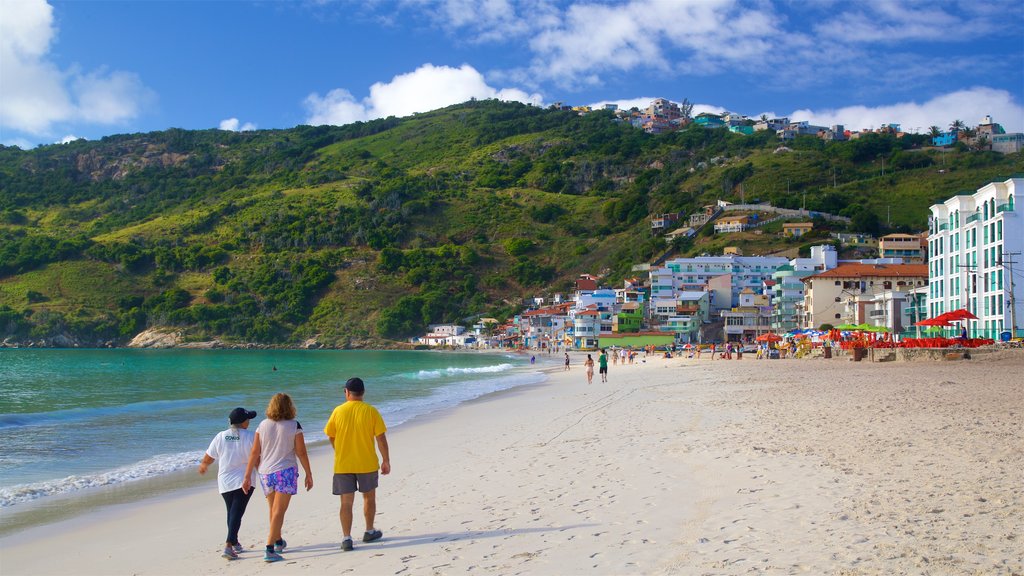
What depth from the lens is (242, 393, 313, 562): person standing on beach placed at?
598 centimetres

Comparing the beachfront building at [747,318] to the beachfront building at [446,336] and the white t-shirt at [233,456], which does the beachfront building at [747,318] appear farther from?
the white t-shirt at [233,456]

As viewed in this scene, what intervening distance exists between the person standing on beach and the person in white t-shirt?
0.11m

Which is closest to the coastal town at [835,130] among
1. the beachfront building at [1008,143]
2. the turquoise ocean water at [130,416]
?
the beachfront building at [1008,143]

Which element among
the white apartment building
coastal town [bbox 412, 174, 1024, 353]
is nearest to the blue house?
coastal town [bbox 412, 174, 1024, 353]

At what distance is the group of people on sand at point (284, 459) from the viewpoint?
6.00 m

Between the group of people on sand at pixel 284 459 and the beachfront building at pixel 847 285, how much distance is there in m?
64.1

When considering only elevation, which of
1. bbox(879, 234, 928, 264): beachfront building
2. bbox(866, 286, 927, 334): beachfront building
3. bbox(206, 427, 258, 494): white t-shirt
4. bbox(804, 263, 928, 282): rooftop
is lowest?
bbox(206, 427, 258, 494): white t-shirt

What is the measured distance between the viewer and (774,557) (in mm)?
4906

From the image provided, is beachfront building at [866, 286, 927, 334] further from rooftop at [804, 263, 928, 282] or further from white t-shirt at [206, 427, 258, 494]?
white t-shirt at [206, 427, 258, 494]

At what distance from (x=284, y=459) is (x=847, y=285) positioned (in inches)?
2605

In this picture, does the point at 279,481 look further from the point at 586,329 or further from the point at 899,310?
the point at 586,329

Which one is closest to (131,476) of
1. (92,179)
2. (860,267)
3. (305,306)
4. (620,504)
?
(620,504)

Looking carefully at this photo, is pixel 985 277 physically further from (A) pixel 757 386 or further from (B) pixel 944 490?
(B) pixel 944 490

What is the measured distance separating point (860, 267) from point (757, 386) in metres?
50.1
